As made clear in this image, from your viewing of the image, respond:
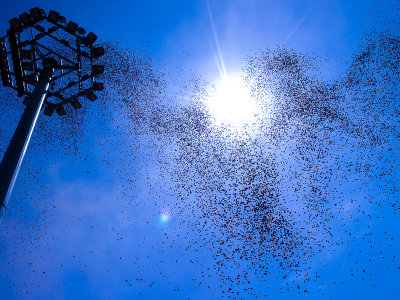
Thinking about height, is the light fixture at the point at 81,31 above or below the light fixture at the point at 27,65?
above

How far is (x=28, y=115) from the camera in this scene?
6.34 m

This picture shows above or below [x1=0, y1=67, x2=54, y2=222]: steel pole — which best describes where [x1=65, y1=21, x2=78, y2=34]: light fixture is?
above

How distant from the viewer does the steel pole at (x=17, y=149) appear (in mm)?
5031

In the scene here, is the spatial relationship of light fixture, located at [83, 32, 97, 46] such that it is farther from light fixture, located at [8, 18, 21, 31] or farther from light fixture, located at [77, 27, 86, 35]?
light fixture, located at [8, 18, 21, 31]

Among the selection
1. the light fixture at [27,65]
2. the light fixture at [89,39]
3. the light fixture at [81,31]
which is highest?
the light fixture at [81,31]

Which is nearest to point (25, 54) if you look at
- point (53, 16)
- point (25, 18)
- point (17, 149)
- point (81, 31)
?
point (25, 18)

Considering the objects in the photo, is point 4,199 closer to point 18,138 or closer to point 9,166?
point 9,166

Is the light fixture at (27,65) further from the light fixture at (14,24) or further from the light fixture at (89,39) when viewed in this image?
the light fixture at (89,39)

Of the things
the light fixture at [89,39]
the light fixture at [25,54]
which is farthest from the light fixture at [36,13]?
Answer: the light fixture at [89,39]

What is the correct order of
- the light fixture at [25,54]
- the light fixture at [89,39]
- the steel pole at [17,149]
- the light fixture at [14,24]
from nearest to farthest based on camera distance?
the steel pole at [17,149], the light fixture at [14,24], the light fixture at [25,54], the light fixture at [89,39]

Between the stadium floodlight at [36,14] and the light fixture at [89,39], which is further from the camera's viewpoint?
the light fixture at [89,39]

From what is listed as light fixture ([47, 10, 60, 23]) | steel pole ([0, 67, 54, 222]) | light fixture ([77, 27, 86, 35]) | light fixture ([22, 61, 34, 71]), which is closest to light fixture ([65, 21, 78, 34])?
light fixture ([77, 27, 86, 35])

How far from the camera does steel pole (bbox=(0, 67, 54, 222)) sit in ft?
16.5

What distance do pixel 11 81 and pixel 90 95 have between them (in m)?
2.57
